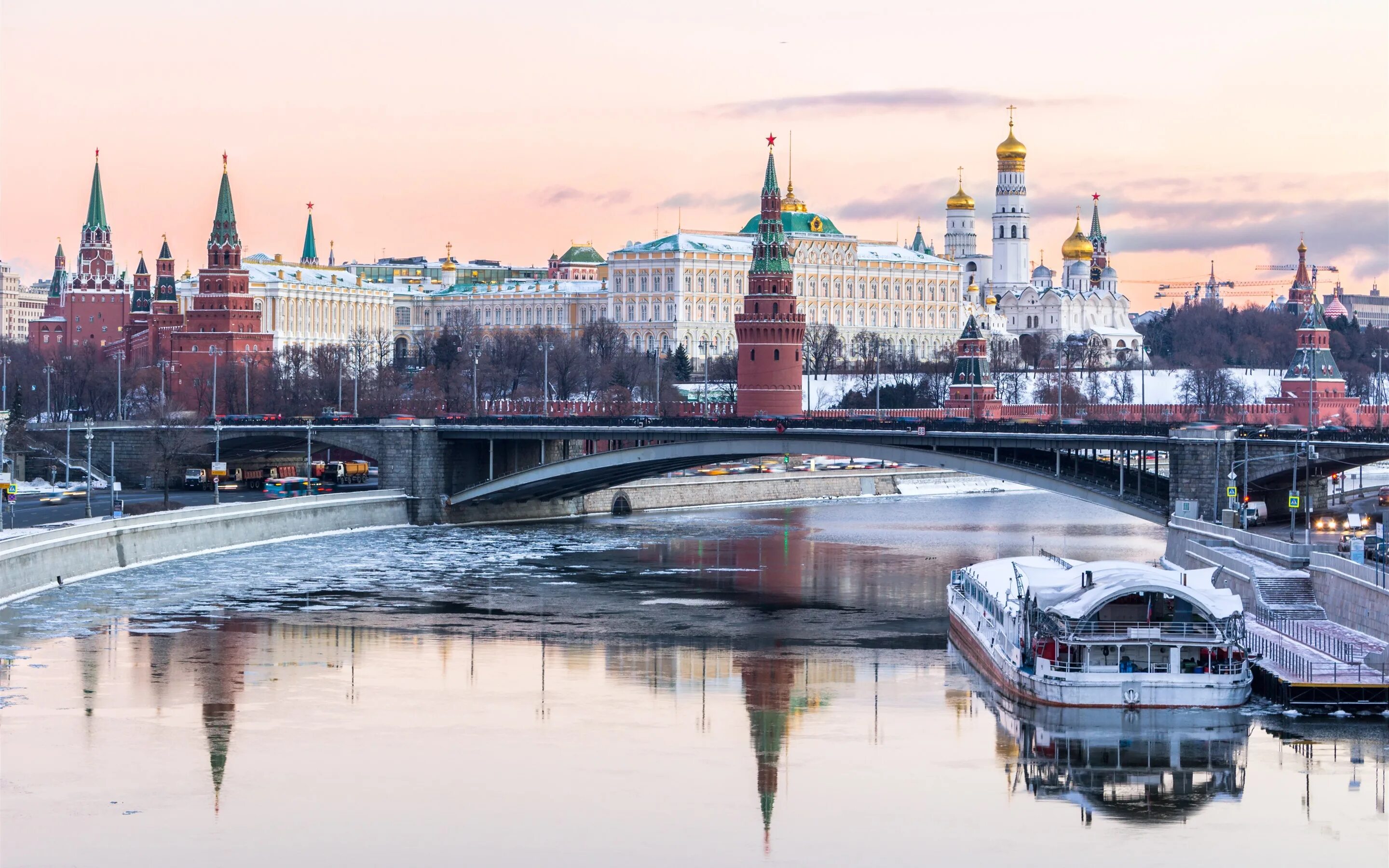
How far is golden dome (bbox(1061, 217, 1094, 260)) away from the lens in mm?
183250

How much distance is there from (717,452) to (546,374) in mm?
28968

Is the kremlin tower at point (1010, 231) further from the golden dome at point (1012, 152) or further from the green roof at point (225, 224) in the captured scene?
the green roof at point (225, 224)

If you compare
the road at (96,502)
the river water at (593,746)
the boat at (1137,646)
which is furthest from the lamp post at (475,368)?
the boat at (1137,646)

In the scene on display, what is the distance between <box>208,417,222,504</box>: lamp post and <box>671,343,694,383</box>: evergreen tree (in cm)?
4653

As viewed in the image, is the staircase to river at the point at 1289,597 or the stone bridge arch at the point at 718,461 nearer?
the staircase to river at the point at 1289,597

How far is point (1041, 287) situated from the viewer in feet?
621

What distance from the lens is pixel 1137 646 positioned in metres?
34.2

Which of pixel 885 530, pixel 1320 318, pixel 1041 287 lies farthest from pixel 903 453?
pixel 1041 287

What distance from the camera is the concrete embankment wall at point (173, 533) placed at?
4700cm

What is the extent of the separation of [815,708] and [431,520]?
37.3m

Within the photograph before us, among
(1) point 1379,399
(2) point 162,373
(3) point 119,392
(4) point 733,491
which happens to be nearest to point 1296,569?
(4) point 733,491

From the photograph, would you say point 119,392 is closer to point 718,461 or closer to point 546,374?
point 546,374

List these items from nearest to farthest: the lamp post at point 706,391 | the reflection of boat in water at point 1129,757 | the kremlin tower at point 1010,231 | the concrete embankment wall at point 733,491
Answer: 1. the reflection of boat in water at point 1129,757
2. the concrete embankment wall at point 733,491
3. the lamp post at point 706,391
4. the kremlin tower at point 1010,231

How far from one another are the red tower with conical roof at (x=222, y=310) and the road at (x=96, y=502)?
50.1 m
